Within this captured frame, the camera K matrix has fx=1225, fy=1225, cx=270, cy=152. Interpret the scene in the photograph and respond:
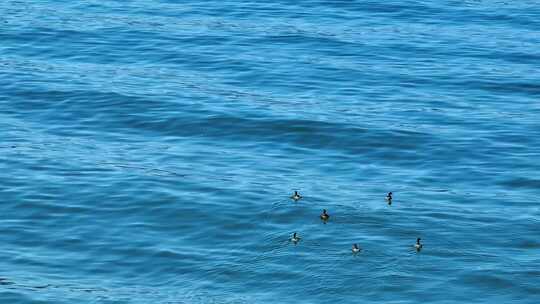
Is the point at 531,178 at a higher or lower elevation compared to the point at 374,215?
higher

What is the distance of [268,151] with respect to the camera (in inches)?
1847

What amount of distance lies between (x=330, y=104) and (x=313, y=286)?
55.1 feet

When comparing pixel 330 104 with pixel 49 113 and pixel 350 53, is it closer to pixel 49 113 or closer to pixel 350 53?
pixel 350 53

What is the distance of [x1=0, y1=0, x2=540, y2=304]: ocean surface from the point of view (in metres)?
36.8

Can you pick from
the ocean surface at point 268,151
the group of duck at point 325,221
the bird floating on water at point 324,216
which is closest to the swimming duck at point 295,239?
the group of duck at point 325,221

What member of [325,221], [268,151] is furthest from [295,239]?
[268,151]

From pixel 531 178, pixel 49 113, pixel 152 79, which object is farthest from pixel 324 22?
pixel 531 178

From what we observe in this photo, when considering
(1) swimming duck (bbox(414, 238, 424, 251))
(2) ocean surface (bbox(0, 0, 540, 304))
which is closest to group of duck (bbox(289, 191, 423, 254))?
(1) swimming duck (bbox(414, 238, 424, 251))

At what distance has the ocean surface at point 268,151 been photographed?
3675cm

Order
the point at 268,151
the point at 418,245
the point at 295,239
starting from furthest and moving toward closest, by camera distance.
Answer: the point at 268,151
the point at 295,239
the point at 418,245

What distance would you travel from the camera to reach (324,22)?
2486 inches

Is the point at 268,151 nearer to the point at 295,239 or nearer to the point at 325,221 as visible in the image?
the point at 325,221

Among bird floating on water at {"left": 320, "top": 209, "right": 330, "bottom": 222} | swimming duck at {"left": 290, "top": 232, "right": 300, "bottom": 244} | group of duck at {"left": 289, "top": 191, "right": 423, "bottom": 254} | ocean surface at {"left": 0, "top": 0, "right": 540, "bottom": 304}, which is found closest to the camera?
ocean surface at {"left": 0, "top": 0, "right": 540, "bottom": 304}

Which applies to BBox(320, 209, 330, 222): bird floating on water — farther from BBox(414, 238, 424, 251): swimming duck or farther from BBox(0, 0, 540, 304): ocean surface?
BBox(414, 238, 424, 251): swimming duck
